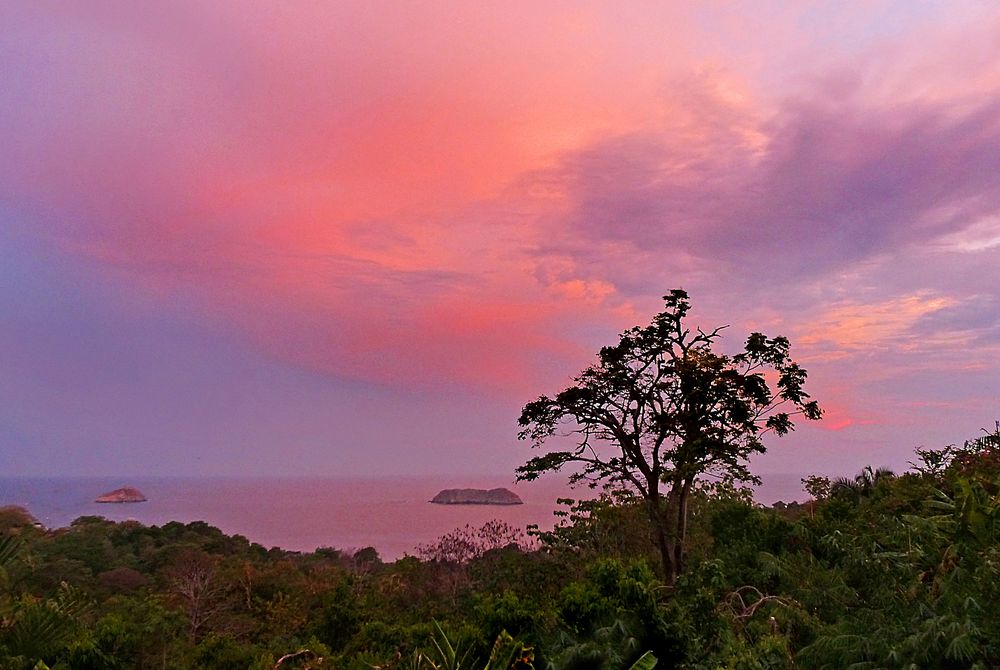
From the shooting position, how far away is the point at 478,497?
10738 cm

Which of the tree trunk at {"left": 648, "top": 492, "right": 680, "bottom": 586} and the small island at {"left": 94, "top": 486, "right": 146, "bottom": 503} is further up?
the tree trunk at {"left": 648, "top": 492, "right": 680, "bottom": 586}

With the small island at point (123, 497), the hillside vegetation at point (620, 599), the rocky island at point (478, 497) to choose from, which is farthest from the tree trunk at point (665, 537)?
the small island at point (123, 497)

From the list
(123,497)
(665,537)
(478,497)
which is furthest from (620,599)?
(123,497)

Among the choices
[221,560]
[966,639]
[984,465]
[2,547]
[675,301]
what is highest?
[675,301]

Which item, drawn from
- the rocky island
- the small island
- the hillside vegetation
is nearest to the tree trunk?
the hillside vegetation

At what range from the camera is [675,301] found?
2075cm

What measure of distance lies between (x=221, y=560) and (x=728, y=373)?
25.6 m

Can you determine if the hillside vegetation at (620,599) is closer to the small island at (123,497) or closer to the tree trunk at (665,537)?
the tree trunk at (665,537)

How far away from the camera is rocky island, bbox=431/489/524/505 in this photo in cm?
9594

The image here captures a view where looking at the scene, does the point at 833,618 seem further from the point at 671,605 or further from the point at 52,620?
the point at 52,620

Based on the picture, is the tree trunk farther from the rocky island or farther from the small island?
the small island

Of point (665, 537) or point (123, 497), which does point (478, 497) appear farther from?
point (123, 497)

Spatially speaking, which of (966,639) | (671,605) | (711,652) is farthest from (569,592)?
(966,639)

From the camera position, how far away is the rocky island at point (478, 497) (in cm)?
9594
